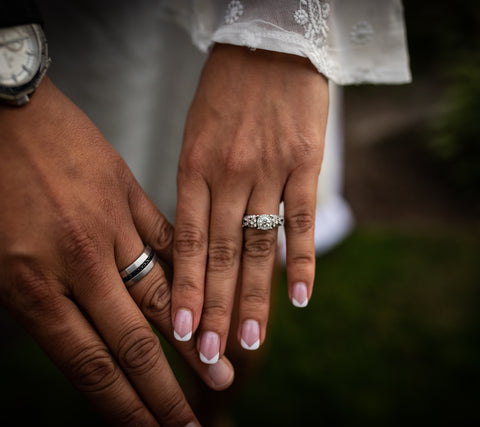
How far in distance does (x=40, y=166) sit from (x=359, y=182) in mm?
3955

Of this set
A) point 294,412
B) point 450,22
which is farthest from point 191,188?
point 450,22

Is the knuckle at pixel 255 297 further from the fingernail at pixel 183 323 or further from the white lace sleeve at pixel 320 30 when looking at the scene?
the white lace sleeve at pixel 320 30

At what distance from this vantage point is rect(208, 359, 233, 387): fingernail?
41.9 inches

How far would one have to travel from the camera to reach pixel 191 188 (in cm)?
103

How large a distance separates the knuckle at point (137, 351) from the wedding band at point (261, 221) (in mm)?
378

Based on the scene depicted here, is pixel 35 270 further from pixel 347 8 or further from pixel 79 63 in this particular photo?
pixel 347 8

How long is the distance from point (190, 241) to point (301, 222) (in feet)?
0.99

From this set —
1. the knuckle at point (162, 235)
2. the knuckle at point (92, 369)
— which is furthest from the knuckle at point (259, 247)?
the knuckle at point (92, 369)

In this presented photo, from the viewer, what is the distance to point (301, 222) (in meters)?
1.03

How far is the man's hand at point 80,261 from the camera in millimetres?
853

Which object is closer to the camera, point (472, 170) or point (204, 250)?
point (204, 250)

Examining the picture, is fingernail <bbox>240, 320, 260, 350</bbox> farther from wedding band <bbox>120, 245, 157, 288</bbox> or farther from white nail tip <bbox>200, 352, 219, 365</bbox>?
wedding band <bbox>120, 245, 157, 288</bbox>

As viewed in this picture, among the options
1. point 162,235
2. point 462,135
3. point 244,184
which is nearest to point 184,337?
point 162,235

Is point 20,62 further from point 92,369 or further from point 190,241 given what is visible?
point 92,369
